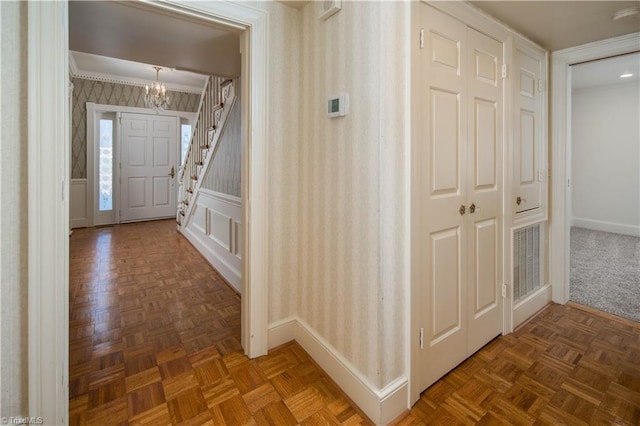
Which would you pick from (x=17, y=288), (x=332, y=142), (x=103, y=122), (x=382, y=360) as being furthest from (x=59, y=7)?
(x=103, y=122)

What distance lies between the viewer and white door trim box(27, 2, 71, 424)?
3.97ft

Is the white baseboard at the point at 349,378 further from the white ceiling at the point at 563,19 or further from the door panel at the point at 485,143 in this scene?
the white ceiling at the point at 563,19

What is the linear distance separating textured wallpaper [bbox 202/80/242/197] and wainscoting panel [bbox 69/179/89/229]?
3661 millimetres

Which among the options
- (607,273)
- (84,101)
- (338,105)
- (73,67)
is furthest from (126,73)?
(607,273)

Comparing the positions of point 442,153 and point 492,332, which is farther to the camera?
point 492,332

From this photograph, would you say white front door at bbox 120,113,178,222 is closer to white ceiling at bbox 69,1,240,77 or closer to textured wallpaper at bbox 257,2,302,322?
white ceiling at bbox 69,1,240,77

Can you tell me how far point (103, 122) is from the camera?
6.04m

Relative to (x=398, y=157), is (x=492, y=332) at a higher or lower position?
lower

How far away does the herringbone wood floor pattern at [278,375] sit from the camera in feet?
4.91

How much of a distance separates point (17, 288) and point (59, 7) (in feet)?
3.67

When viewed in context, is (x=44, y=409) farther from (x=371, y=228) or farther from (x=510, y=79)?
(x=510, y=79)

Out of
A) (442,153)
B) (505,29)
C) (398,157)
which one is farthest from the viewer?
(505,29)

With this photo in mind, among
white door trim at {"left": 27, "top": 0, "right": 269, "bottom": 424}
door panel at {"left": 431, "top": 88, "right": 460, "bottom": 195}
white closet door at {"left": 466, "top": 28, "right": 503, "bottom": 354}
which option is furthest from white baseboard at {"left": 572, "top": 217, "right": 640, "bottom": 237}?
white door trim at {"left": 27, "top": 0, "right": 269, "bottom": 424}

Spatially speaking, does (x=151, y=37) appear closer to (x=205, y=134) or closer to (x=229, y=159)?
(x=229, y=159)
